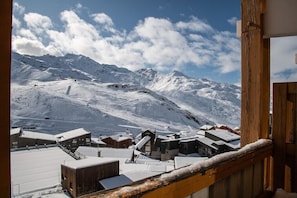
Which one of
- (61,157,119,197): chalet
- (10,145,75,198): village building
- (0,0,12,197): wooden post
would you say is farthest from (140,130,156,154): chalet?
(0,0,12,197): wooden post

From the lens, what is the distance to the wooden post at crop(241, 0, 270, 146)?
1.80 metres

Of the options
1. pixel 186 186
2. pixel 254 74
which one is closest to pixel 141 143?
pixel 254 74

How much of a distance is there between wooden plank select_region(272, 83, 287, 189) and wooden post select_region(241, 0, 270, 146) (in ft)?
0.25

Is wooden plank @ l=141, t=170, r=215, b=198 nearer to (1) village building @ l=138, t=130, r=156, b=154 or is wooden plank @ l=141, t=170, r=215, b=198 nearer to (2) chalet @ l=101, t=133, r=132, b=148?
(1) village building @ l=138, t=130, r=156, b=154

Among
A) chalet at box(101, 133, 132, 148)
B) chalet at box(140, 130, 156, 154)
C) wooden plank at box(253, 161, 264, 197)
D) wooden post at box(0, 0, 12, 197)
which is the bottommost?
chalet at box(101, 133, 132, 148)

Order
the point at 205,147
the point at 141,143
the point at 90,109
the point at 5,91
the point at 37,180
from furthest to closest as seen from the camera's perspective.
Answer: the point at 90,109 < the point at 141,143 < the point at 205,147 < the point at 37,180 < the point at 5,91

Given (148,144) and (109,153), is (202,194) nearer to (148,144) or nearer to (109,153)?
(109,153)

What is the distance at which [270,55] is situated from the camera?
194 cm

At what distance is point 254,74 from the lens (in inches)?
71.3

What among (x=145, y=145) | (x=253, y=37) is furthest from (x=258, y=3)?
(x=145, y=145)

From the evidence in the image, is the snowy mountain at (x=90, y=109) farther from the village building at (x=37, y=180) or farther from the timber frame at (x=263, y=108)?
the timber frame at (x=263, y=108)

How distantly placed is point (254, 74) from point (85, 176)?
16.7ft

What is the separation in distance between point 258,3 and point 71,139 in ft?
64.0

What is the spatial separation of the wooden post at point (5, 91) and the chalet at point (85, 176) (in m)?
5.45
